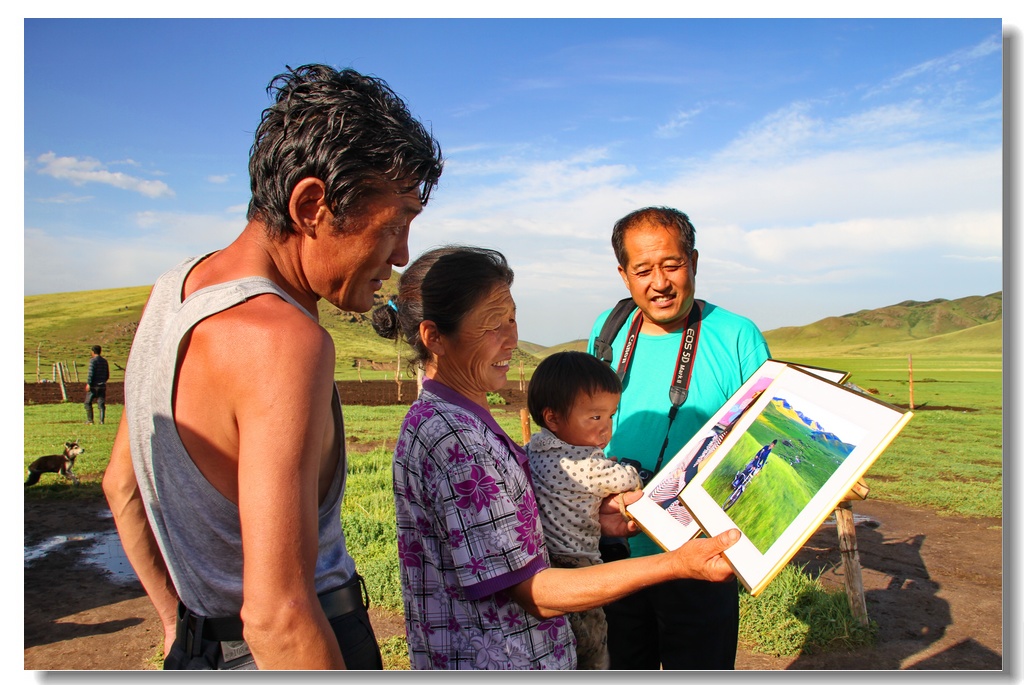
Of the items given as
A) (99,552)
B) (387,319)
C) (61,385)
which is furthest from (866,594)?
(61,385)

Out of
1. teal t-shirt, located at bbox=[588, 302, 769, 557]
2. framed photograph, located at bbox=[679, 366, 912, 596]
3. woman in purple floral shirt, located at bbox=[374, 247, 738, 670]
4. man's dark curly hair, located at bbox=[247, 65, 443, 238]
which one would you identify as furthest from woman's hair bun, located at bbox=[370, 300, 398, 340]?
teal t-shirt, located at bbox=[588, 302, 769, 557]

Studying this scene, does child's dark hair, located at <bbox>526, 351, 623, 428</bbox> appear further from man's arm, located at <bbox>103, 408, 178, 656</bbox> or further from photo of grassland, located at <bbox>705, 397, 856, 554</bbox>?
man's arm, located at <bbox>103, 408, 178, 656</bbox>

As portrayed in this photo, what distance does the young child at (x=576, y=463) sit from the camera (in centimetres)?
229

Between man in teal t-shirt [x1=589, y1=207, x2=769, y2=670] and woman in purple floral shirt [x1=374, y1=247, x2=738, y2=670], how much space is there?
4.16ft

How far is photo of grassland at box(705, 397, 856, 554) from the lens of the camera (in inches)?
72.5

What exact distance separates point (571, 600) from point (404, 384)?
31409mm

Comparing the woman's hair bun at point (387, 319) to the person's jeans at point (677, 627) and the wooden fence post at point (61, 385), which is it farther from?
the wooden fence post at point (61, 385)


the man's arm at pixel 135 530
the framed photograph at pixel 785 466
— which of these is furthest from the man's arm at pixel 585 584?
the man's arm at pixel 135 530

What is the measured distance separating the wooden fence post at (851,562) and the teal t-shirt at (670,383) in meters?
2.85

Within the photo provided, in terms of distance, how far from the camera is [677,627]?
296 cm

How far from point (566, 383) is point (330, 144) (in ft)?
4.41

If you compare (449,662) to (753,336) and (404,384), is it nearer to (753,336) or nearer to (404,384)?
(753,336)

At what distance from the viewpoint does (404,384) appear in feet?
107

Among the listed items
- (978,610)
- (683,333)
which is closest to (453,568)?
(683,333)
